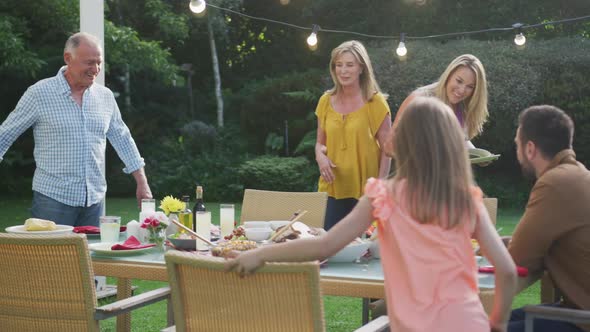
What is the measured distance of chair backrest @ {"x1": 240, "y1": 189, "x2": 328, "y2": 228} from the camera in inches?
174

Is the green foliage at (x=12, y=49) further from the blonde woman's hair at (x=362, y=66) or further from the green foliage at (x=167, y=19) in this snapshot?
the blonde woman's hair at (x=362, y=66)

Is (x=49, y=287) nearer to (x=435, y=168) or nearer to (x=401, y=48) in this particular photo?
(x=435, y=168)

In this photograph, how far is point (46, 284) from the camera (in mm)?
2816

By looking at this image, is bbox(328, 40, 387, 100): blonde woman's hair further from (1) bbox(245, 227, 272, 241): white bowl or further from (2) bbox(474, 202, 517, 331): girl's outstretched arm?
(2) bbox(474, 202, 517, 331): girl's outstretched arm

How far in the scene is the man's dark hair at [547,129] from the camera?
282 cm

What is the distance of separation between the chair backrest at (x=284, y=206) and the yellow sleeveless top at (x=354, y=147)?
7.1 inches

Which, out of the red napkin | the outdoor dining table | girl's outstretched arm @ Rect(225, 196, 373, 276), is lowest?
the outdoor dining table

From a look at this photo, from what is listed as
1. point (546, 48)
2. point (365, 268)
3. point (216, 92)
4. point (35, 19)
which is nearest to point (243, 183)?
point (216, 92)

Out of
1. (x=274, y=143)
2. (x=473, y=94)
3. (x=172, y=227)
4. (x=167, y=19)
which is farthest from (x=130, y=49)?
(x=172, y=227)

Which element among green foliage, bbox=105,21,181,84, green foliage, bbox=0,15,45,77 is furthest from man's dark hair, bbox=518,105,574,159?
green foliage, bbox=105,21,181,84

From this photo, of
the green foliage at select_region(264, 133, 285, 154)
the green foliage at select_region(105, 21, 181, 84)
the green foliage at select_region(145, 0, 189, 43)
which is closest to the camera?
the green foliage at select_region(105, 21, 181, 84)

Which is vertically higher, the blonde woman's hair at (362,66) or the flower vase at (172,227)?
the blonde woman's hair at (362,66)

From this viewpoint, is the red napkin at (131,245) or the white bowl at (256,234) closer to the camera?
the red napkin at (131,245)

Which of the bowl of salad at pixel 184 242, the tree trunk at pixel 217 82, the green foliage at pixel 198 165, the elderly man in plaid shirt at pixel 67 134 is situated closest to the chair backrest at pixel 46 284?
the bowl of salad at pixel 184 242
